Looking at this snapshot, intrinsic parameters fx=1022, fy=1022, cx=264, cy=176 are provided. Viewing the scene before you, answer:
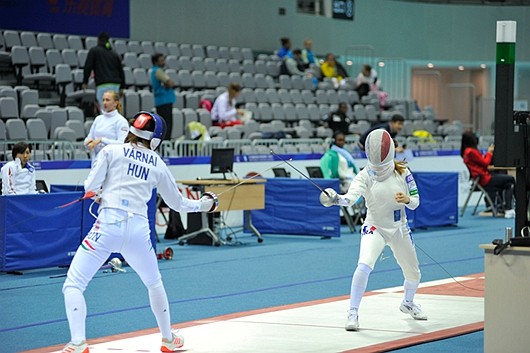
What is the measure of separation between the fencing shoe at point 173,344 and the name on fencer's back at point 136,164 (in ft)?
3.80

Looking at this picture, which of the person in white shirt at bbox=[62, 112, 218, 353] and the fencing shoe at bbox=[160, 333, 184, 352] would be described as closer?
the person in white shirt at bbox=[62, 112, 218, 353]

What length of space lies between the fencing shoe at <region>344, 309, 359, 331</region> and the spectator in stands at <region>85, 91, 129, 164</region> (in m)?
4.94

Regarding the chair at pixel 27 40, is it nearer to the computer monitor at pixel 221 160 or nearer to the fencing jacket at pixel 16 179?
the computer monitor at pixel 221 160

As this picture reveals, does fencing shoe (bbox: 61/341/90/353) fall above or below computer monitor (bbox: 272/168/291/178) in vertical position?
below

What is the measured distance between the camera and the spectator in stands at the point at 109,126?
1217 centimetres

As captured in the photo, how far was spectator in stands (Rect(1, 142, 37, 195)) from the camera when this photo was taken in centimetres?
1202

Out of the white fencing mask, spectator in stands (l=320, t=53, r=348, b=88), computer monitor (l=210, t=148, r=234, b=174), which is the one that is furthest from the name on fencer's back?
spectator in stands (l=320, t=53, r=348, b=88)

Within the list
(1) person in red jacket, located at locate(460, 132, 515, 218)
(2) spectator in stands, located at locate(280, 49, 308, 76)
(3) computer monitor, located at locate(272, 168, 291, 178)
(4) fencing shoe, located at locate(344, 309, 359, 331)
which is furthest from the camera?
(2) spectator in stands, located at locate(280, 49, 308, 76)

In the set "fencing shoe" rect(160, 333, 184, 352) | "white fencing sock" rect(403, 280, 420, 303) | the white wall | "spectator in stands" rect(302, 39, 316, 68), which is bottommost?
"fencing shoe" rect(160, 333, 184, 352)

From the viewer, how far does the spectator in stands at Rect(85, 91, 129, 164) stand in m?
12.2

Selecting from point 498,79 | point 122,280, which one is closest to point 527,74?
point 122,280

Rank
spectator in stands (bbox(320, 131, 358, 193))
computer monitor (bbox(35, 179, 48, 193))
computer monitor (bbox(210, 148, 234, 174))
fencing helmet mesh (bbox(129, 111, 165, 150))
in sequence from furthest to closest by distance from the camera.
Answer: spectator in stands (bbox(320, 131, 358, 193))
computer monitor (bbox(210, 148, 234, 174))
computer monitor (bbox(35, 179, 48, 193))
fencing helmet mesh (bbox(129, 111, 165, 150))

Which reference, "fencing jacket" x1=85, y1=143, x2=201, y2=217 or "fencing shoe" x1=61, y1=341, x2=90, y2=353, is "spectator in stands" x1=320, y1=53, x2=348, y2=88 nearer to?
"fencing jacket" x1=85, y1=143, x2=201, y2=217

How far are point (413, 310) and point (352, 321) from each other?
81cm
